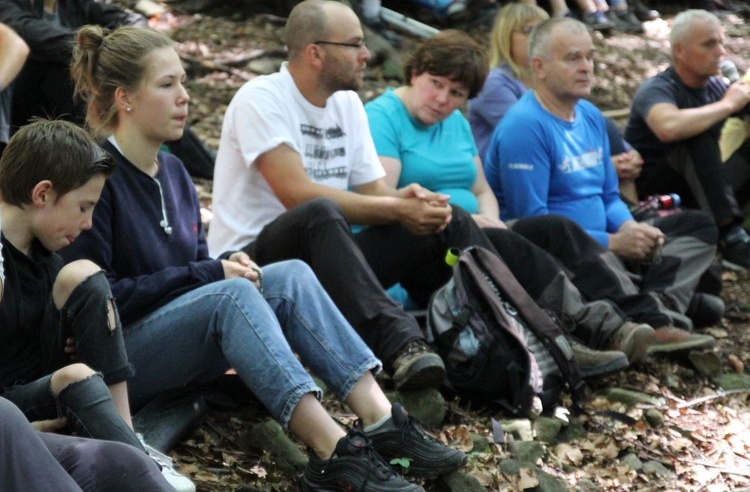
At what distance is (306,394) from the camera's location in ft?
12.1

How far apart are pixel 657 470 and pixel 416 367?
108 cm

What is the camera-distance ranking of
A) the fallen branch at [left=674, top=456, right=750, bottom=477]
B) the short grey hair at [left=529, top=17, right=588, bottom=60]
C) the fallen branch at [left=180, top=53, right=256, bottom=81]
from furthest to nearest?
1. the fallen branch at [left=180, top=53, right=256, bottom=81]
2. the short grey hair at [left=529, top=17, right=588, bottom=60]
3. the fallen branch at [left=674, top=456, right=750, bottom=477]

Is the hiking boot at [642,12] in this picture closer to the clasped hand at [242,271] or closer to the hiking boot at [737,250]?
the hiking boot at [737,250]

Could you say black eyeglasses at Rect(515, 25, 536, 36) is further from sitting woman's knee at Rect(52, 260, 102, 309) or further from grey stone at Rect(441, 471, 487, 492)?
sitting woman's knee at Rect(52, 260, 102, 309)

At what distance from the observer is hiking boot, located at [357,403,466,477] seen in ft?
12.7

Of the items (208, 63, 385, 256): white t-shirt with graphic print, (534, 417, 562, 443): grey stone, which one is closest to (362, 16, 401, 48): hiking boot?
(208, 63, 385, 256): white t-shirt with graphic print

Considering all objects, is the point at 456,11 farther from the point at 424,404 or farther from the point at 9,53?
the point at 424,404

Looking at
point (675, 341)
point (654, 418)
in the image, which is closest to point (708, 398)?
point (675, 341)

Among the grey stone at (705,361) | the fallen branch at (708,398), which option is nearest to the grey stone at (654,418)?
the fallen branch at (708,398)

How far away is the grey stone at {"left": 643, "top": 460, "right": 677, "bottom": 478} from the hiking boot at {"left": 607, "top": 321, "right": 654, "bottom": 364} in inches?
25.6

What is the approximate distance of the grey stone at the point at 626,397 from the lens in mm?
5020

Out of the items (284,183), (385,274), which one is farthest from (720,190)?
(284,183)

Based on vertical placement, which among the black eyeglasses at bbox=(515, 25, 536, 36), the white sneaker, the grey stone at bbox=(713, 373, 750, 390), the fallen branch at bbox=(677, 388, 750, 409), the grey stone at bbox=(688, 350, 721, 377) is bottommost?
the grey stone at bbox=(713, 373, 750, 390)

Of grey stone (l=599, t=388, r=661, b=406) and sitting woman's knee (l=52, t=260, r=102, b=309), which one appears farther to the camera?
grey stone (l=599, t=388, r=661, b=406)
